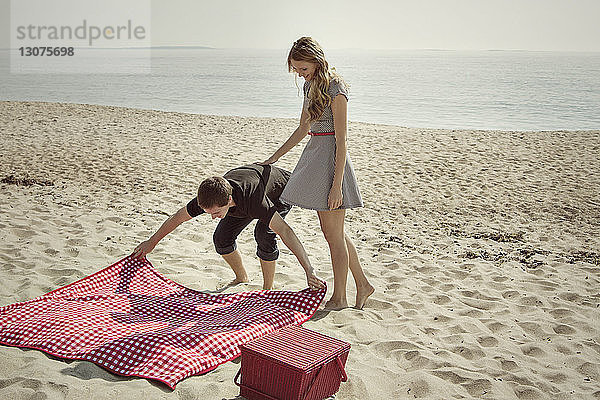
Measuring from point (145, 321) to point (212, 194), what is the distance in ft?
2.98

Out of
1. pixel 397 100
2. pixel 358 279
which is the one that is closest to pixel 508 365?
pixel 358 279

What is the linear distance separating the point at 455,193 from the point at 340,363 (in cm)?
585

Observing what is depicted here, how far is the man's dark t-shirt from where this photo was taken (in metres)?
4.00

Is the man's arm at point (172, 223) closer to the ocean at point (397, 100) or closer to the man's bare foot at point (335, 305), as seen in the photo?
the man's bare foot at point (335, 305)

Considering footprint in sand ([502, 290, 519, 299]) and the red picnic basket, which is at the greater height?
the red picnic basket

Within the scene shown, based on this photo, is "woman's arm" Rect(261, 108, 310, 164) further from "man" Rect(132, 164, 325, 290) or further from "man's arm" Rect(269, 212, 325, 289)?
"man's arm" Rect(269, 212, 325, 289)

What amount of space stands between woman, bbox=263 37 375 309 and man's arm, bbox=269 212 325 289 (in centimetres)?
20

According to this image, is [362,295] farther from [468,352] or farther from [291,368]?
[291,368]

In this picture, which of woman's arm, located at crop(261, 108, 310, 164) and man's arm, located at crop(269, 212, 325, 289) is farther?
woman's arm, located at crop(261, 108, 310, 164)

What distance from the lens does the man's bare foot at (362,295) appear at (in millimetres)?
4438

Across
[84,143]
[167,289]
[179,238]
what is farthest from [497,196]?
[84,143]

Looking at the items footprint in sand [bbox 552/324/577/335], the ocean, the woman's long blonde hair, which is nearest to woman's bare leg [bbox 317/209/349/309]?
the woman's long blonde hair

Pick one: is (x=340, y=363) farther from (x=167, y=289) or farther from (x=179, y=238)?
(x=179, y=238)

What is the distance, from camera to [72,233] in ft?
19.1
